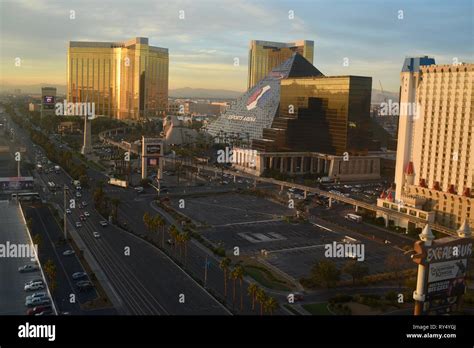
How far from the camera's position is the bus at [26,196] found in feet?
85.2

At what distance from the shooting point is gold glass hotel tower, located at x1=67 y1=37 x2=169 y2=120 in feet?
241

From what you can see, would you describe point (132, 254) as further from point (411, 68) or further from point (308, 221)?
point (411, 68)

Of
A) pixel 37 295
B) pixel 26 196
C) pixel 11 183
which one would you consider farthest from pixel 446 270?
pixel 11 183

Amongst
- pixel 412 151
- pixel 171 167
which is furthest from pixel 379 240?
pixel 171 167

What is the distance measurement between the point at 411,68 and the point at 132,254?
1726cm

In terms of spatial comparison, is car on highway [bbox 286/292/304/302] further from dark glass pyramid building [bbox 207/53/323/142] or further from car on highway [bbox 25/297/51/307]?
dark glass pyramid building [bbox 207/53/323/142]

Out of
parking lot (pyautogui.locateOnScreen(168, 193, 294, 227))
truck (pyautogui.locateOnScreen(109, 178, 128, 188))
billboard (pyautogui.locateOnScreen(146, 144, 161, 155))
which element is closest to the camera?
parking lot (pyautogui.locateOnScreen(168, 193, 294, 227))

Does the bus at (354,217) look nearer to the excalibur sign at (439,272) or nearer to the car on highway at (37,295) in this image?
the excalibur sign at (439,272)

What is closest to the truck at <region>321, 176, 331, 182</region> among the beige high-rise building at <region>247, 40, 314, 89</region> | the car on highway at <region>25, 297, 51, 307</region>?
the car on highway at <region>25, 297, 51, 307</region>

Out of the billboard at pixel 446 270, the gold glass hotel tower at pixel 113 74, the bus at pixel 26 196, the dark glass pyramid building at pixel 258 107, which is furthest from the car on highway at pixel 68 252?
the gold glass hotel tower at pixel 113 74

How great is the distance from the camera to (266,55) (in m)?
80.3

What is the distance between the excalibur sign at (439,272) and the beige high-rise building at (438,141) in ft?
41.8

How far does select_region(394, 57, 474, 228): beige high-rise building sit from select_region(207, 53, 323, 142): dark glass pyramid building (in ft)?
67.3
